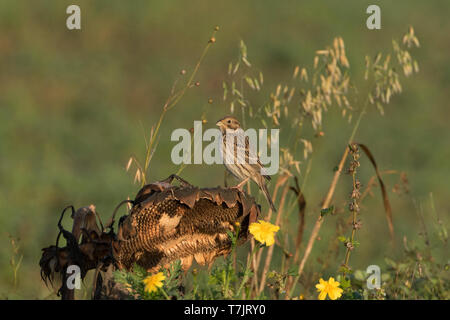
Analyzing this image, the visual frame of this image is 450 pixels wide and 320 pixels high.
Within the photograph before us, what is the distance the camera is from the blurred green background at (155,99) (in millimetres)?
7336

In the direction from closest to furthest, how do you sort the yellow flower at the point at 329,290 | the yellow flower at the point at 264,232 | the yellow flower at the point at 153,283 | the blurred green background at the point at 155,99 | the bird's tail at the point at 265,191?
the yellow flower at the point at 153,283 < the yellow flower at the point at 264,232 < the yellow flower at the point at 329,290 < the bird's tail at the point at 265,191 < the blurred green background at the point at 155,99

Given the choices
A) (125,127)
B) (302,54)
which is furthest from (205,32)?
(125,127)

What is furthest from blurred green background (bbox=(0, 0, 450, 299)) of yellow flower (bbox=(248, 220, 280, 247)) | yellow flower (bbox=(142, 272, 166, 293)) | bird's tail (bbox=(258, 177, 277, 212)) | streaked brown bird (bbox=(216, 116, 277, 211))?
yellow flower (bbox=(248, 220, 280, 247))

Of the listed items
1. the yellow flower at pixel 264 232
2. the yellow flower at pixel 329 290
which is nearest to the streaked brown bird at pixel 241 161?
the yellow flower at pixel 329 290

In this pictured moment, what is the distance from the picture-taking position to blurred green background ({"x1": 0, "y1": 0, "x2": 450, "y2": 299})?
7.34m

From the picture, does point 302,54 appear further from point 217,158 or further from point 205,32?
point 217,158

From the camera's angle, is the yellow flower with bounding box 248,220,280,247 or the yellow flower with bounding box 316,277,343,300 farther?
the yellow flower with bounding box 316,277,343,300

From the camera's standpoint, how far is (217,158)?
4.96 meters

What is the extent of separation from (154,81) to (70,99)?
50.3 inches

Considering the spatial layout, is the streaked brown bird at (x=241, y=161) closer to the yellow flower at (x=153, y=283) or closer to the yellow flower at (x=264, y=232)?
the yellow flower at (x=264, y=232)

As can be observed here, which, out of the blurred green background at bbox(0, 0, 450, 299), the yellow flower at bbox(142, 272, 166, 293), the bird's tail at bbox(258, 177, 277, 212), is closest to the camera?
the yellow flower at bbox(142, 272, 166, 293)

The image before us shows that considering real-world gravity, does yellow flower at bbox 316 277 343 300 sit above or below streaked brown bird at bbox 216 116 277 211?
below

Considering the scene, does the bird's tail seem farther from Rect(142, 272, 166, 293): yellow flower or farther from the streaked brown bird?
Rect(142, 272, 166, 293): yellow flower

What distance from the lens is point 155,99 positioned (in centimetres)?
1025
